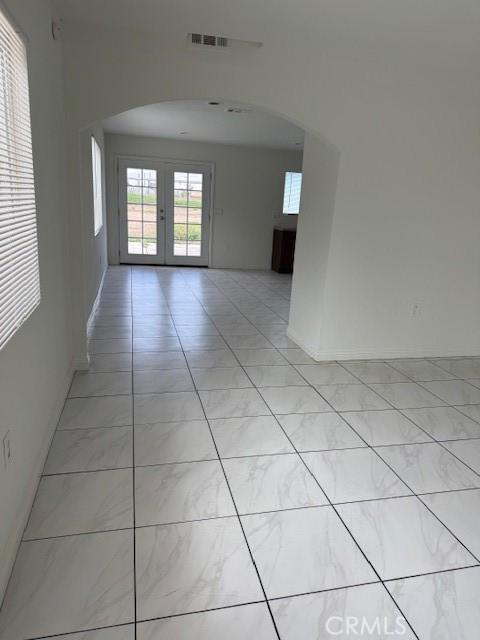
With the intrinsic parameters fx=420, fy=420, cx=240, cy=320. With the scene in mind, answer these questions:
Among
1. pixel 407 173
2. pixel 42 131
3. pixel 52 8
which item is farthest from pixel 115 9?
pixel 407 173

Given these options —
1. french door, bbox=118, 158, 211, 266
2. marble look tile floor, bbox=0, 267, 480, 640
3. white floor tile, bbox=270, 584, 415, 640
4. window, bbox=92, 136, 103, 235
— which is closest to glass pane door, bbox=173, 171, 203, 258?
french door, bbox=118, 158, 211, 266

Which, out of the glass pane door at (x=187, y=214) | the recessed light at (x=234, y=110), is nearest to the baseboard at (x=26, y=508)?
the recessed light at (x=234, y=110)

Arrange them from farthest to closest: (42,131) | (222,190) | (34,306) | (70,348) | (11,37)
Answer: (222,190) < (70,348) < (42,131) < (34,306) < (11,37)

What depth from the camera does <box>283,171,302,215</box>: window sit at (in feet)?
28.3

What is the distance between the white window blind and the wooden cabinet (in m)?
6.63

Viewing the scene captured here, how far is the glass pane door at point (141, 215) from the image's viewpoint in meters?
7.97

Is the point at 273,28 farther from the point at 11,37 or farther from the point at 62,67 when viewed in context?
the point at 11,37

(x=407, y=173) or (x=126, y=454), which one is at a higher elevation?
(x=407, y=173)

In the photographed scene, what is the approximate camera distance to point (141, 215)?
8172 millimetres

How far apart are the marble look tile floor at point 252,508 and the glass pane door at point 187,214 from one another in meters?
5.25

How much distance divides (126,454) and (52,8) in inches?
99.5

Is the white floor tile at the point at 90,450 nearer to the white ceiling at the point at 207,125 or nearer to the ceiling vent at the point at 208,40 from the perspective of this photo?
the ceiling vent at the point at 208,40

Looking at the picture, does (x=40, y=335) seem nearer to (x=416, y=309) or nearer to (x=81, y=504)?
(x=81, y=504)

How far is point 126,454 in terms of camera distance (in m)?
2.22
